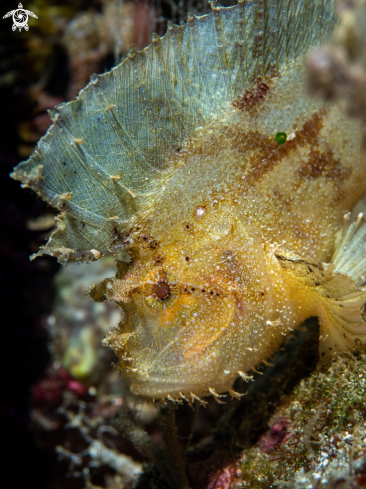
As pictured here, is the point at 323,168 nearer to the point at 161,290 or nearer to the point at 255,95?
the point at 255,95

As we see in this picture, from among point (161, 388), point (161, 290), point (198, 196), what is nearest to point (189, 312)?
point (161, 290)

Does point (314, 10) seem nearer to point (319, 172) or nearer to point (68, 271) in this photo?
point (319, 172)

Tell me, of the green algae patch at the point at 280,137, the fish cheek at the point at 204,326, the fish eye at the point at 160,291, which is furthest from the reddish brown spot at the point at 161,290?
the green algae patch at the point at 280,137

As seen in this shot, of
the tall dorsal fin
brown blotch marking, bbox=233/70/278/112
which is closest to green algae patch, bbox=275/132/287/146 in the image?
brown blotch marking, bbox=233/70/278/112

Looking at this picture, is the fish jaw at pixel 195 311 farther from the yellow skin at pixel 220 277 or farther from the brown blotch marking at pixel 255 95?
the brown blotch marking at pixel 255 95

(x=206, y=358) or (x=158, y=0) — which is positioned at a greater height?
(x=158, y=0)

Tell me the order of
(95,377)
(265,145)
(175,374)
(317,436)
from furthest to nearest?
(95,377) → (265,145) → (175,374) → (317,436)

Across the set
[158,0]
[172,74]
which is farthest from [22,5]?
[172,74]
